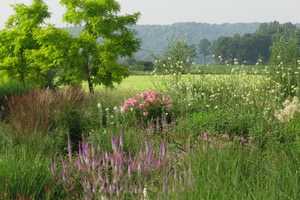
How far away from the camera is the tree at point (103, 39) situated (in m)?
13.5

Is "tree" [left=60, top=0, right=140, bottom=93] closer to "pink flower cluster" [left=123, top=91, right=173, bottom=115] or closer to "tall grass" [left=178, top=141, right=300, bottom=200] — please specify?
"pink flower cluster" [left=123, top=91, right=173, bottom=115]

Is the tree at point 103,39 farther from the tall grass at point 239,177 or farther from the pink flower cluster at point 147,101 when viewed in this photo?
the tall grass at point 239,177

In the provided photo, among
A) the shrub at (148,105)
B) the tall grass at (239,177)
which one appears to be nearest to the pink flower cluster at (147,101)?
the shrub at (148,105)

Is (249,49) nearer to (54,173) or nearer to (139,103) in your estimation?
(139,103)

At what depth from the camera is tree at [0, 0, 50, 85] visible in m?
15.1

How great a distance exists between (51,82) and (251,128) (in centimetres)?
1246

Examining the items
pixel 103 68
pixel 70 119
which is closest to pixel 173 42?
pixel 103 68

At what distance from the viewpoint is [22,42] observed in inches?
586

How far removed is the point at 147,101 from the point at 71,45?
5.68m

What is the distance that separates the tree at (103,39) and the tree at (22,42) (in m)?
1.73

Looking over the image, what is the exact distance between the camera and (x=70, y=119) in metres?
7.48

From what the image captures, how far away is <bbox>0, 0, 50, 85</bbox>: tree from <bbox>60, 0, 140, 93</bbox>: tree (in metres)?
1.73

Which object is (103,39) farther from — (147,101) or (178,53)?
(147,101)

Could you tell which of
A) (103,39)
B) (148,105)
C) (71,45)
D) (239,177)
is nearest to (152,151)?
(239,177)
